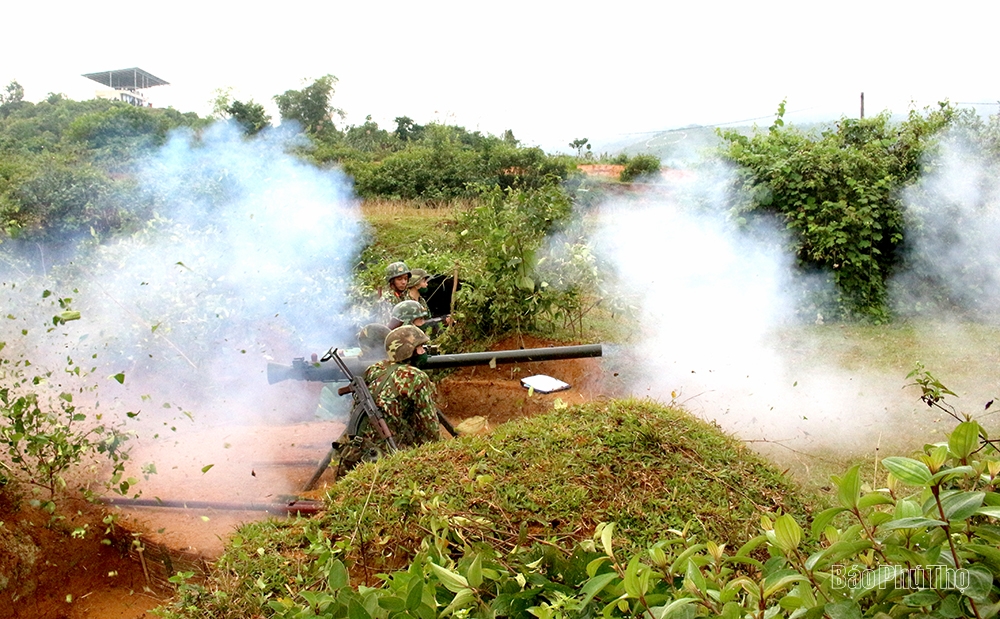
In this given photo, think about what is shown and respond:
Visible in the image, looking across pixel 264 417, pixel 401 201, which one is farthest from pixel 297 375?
pixel 401 201

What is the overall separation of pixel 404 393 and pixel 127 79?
25.5 metres

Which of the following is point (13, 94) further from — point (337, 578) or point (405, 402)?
point (337, 578)

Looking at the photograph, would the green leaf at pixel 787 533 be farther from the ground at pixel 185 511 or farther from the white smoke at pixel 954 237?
the white smoke at pixel 954 237

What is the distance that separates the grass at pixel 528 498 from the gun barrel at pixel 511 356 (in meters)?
2.16

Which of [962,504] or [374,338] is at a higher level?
[962,504]

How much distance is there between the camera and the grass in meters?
3.11

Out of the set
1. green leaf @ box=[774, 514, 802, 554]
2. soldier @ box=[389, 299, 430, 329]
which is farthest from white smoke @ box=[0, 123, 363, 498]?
green leaf @ box=[774, 514, 802, 554]

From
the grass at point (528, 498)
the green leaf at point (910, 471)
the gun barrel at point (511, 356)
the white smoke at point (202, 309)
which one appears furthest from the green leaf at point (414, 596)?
the white smoke at point (202, 309)

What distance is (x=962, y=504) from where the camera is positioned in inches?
48.6

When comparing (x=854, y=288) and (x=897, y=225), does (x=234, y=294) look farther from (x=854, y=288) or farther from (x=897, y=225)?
(x=897, y=225)

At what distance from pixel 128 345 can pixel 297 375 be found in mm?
4357

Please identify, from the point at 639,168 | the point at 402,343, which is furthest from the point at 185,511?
the point at 639,168

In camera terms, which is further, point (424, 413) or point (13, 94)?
point (13, 94)

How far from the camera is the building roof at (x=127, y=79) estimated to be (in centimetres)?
2541
